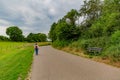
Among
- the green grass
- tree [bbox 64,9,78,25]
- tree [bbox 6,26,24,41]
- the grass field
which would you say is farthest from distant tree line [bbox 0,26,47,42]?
the green grass

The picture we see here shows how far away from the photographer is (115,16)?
2089 centimetres

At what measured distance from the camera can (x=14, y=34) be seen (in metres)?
122

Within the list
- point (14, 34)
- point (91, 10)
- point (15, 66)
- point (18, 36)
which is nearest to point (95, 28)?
point (91, 10)

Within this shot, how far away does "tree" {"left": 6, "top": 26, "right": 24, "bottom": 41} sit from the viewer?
120875 millimetres

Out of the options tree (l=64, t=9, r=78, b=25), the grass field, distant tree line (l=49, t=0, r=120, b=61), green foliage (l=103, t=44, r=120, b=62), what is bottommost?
the grass field

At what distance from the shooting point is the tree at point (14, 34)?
121 meters

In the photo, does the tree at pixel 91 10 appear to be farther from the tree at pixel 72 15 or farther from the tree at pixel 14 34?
the tree at pixel 14 34

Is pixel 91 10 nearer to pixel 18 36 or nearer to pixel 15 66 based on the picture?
pixel 15 66

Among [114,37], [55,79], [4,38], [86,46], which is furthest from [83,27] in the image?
[4,38]

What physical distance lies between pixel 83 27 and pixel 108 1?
1376 cm

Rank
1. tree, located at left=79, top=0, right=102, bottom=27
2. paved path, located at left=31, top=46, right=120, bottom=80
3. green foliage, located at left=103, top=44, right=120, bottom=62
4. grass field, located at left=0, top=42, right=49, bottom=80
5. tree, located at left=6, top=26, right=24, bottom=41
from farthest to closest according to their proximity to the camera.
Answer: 1. tree, located at left=6, top=26, right=24, bottom=41
2. tree, located at left=79, top=0, right=102, bottom=27
3. green foliage, located at left=103, top=44, right=120, bottom=62
4. grass field, located at left=0, top=42, right=49, bottom=80
5. paved path, located at left=31, top=46, right=120, bottom=80

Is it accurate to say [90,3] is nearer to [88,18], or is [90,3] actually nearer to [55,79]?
[88,18]

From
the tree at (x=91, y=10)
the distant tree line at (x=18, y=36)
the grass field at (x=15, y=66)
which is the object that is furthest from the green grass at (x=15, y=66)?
the distant tree line at (x=18, y=36)

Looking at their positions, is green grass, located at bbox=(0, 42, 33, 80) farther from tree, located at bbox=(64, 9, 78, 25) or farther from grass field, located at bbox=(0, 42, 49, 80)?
tree, located at bbox=(64, 9, 78, 25)
